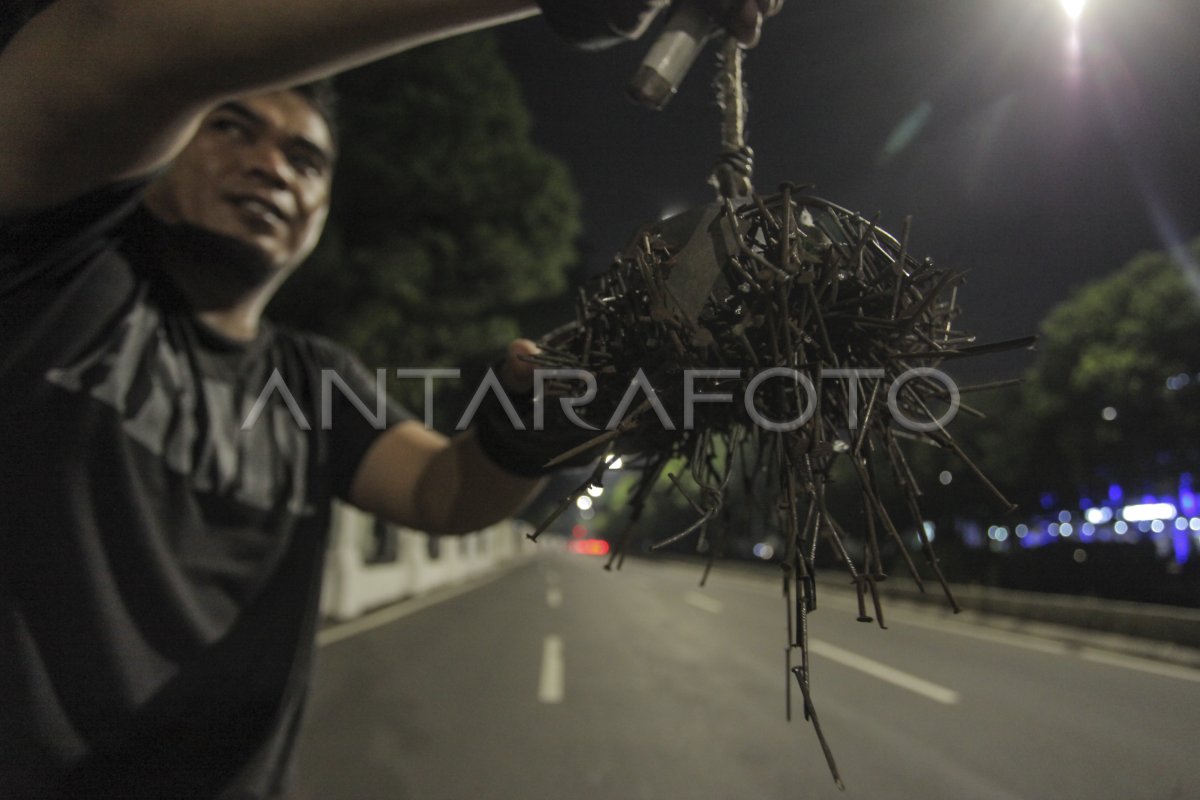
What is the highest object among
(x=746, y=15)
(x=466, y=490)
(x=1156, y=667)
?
(x=746, y=15)

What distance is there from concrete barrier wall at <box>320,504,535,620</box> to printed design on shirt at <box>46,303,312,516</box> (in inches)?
30.3

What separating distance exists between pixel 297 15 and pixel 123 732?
4.80ft

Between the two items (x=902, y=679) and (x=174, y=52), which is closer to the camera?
(x=174, y=52)

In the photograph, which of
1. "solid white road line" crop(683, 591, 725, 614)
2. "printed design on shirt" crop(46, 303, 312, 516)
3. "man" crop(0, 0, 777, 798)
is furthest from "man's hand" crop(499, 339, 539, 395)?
"solid white road line" crop(683, 591, 725, 614)

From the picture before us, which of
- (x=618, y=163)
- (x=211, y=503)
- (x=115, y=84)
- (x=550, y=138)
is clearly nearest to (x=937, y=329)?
(x=618, y=163)

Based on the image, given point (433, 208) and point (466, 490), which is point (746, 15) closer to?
point (466, 490)

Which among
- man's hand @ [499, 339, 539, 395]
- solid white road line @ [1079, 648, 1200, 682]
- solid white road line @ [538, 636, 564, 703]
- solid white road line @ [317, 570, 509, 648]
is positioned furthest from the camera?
solid white road line @ [317, 570, 509, 648]

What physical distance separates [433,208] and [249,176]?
6581 mm

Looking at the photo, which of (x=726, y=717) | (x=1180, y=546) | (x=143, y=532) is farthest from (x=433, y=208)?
(x=1180, y=546)

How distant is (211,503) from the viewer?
5.34ft

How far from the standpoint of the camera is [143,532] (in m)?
1.43

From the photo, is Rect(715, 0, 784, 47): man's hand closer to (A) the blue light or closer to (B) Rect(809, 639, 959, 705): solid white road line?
(A) the blue light

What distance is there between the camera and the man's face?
64.6 inches

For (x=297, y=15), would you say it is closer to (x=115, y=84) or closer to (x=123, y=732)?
(x=115, y=84)
